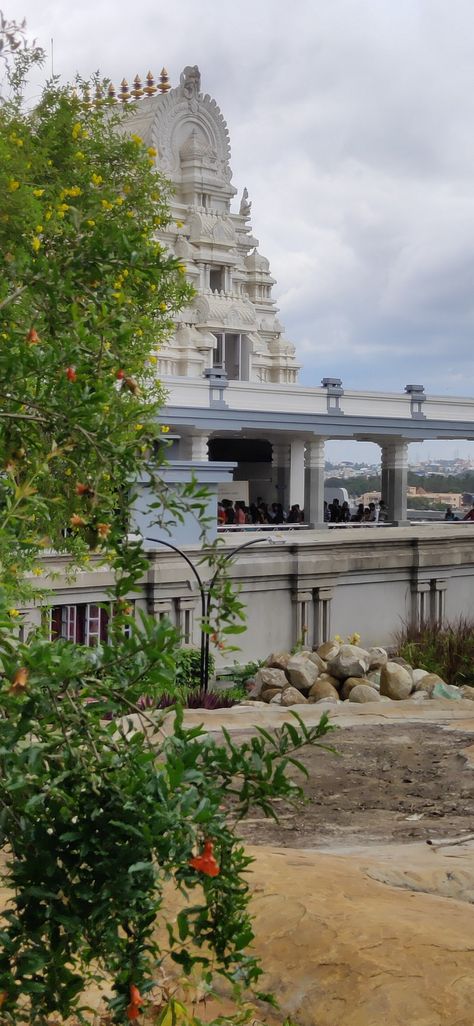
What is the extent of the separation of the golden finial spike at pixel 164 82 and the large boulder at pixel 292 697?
89.2 ft

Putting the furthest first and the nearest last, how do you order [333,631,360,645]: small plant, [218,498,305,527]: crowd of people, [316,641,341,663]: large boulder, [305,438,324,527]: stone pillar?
[305,438,324,527]: stone pillar, [218,498,305,527]: crowd of people, [333,631,360,645]: small plant, [316,641,341,663]: large boulder

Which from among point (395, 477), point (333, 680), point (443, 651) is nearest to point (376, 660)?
point (333, 680)

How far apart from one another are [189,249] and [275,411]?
7.29 meters

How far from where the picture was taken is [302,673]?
651 inches

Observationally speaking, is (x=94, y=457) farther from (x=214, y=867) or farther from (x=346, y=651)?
(x=346, y=651)

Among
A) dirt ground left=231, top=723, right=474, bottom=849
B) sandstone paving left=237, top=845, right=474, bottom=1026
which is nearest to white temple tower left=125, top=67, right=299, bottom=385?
dirt ground left=231, top=723, right=474, bottom=849

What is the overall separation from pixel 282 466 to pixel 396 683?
2070 cm

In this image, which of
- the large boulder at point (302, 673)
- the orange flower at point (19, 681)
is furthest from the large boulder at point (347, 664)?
the orange flower at point (19, 681)

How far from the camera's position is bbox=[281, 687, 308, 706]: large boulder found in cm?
1557

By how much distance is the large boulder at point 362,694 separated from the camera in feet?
49.9

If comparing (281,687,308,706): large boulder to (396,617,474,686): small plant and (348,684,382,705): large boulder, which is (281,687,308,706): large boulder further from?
(396,617,474,686): small plant

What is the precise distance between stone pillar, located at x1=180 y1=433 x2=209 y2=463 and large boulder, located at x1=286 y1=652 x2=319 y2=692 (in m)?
Result: 13.2

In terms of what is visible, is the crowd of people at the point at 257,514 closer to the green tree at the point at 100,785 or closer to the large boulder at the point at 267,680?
the large boulder at the point at 267,680

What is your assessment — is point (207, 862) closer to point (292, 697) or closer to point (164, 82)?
point (292, 697)
